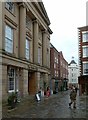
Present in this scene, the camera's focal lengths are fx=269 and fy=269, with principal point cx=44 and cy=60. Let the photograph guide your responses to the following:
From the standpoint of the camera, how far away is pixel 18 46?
33594 mm

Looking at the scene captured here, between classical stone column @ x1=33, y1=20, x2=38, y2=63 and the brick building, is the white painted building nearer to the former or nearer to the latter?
the brick building

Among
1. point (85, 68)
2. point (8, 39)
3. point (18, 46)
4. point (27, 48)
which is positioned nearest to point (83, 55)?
point (85, 68)

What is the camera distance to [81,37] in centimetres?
4969

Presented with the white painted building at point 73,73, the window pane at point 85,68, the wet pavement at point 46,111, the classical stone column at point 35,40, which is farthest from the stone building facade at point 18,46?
the white painted building at point 73,73

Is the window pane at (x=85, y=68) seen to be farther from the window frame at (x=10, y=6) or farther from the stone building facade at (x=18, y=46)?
the window frame at (x=10, y=6)

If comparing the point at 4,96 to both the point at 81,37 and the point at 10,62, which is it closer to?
the point at 10,62

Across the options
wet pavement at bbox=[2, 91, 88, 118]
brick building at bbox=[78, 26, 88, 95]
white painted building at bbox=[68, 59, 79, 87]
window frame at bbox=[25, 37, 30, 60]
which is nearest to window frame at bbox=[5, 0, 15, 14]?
window frame at bbox=[25, 37, 30, 60]

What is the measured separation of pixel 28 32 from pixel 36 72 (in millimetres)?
6955

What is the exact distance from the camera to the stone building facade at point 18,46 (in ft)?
87.4

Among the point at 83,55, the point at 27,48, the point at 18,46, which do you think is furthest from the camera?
the point at 83,55

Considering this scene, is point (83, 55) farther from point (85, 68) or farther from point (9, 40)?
point (9, 40)

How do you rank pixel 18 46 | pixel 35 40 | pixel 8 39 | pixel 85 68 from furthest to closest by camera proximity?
pixel 85 68
pixel 35 40
pixel 18 46
pixel 8 39

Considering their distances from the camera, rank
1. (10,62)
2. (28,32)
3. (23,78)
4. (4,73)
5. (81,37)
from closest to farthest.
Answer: (4,73) < (10,62) < (23,78) < (28,32) < (81,37)

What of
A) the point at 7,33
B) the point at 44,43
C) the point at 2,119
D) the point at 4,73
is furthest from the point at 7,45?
the point at 44,43
